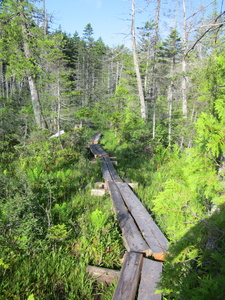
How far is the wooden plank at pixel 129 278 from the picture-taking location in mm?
2318

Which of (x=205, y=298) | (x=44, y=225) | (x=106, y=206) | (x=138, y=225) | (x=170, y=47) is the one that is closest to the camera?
(x=205, y=298)

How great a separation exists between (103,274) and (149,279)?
0.75 m

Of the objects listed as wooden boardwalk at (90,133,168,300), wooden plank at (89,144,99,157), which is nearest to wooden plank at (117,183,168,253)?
wooden boardwalk at (90,133,168,300)

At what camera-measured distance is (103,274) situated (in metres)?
2.83

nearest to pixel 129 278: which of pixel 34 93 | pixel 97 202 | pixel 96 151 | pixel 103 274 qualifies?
pixel 103 274

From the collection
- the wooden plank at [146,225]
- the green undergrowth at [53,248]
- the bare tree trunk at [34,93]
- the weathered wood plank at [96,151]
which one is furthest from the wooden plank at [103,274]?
the bare tree trunk at [34,93]

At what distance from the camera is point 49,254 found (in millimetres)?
2977

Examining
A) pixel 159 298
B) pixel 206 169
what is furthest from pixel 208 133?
pixel 159 298

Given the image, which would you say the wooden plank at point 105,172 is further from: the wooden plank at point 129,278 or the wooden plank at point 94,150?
the wooden plank at point 129,278

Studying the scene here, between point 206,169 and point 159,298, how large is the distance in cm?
180

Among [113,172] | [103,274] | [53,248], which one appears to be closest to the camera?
[103,274]

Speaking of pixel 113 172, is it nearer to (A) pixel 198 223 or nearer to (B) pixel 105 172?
(B) pixel 105 172

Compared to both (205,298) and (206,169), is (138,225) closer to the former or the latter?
(206,169)

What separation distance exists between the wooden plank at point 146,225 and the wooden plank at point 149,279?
27 cm
